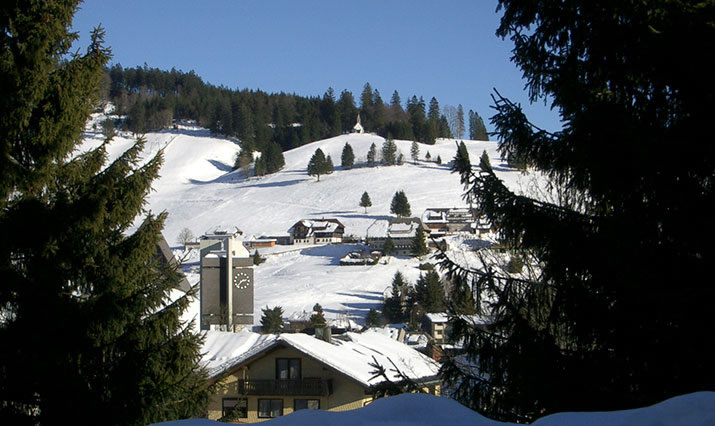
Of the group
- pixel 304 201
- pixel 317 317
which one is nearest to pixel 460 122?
pixel 304 201

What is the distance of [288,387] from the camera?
15.4 meters

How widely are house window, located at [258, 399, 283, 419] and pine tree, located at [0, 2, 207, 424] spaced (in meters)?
10.4

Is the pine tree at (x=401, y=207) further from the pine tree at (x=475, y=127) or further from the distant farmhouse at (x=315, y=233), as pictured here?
the pine tree at (x=475, y=127)

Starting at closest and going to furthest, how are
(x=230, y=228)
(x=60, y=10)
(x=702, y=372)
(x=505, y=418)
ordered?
(x=702, y=372) < (x=505, y=418) < (x=60, y=10) < (x=230, y=228)

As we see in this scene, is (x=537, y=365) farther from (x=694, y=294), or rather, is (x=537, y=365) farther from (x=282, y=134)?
(x=282, y=134)

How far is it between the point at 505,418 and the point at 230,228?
8582 centimetres

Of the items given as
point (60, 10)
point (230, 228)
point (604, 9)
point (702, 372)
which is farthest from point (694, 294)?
point (230, 228)

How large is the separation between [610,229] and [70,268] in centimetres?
441

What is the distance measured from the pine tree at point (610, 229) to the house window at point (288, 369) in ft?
39.4

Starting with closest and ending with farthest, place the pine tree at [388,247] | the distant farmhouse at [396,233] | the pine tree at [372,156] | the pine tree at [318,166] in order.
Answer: the pine tree at [388,247], the distant farmhouse at [396,233], the pine tree at [318,166], the pine tree at [372,156]

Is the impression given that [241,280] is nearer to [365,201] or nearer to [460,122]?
[365,201]

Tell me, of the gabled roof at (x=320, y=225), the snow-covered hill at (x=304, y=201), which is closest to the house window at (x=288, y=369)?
the snow-covered hill at (x=304, y=201)

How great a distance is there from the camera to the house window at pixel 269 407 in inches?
616

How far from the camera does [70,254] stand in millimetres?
5281
